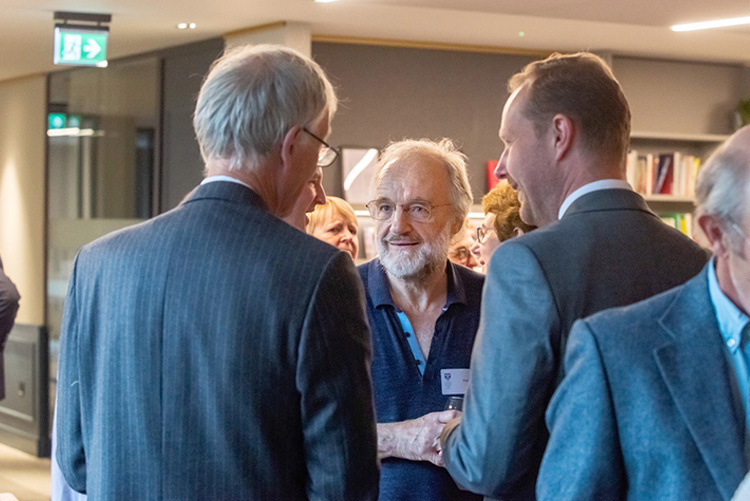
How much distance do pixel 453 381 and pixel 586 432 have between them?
0.95 m

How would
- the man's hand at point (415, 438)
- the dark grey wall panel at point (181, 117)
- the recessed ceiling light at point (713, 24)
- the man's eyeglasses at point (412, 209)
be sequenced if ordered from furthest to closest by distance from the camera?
the dark grey wall panel at point (181, 117) → the recessed ceiling light at point (713, 24) → the man's eyeglasses at point (412, 209) → the man's hand at point (415, 438)

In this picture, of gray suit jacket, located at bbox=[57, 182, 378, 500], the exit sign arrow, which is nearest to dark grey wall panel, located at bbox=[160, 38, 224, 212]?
the exit sign arrow

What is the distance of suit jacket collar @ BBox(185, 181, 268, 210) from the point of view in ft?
5.79

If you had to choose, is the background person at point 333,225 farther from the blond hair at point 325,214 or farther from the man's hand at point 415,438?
the man's hand at point 415,438

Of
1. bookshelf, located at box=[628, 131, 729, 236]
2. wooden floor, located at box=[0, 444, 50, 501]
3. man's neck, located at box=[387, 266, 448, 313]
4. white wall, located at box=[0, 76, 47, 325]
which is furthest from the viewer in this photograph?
white wall, located at box=[0, 76, 47, 325]

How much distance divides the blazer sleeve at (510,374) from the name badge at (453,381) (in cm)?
61

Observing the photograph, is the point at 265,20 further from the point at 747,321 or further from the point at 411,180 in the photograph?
the point at 747,321

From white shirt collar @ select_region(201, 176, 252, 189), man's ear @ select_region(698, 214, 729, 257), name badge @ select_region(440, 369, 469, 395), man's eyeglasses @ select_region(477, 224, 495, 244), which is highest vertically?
white shirt collar @ select_region(201, 176, 252, 189)

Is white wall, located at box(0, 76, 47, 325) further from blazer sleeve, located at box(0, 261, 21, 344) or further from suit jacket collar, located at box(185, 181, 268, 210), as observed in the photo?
suit jacket collar, located at box(185, 181, 268, 210)

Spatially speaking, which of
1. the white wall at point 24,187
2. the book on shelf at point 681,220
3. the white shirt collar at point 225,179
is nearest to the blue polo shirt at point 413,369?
the white shirt collar at point 225,179

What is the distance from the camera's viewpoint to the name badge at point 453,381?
252 cm

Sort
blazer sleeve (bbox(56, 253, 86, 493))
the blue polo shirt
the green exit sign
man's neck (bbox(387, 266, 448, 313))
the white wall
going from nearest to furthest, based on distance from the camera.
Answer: blazer sleeve (bbox(56, 253, 86, 493)) < the blue polo shirt < man's neck (bbox(387, 266, 448, 313)) < the green exit sign < the white wall

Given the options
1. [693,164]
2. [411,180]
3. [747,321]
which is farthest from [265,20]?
[747,321]

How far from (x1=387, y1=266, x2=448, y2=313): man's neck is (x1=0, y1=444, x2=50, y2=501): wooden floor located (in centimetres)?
553
